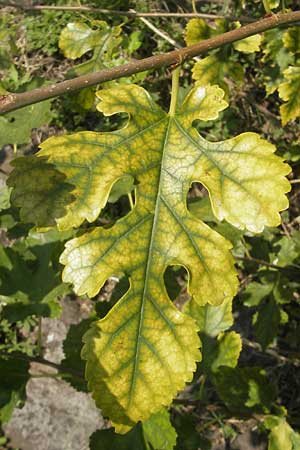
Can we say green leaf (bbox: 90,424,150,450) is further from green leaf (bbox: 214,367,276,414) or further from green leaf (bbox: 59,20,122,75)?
green leaf (bbox: 59,20,122,75)

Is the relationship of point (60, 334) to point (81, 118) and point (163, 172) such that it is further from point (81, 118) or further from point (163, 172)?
point (163, 172)

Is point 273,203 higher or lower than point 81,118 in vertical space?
higher

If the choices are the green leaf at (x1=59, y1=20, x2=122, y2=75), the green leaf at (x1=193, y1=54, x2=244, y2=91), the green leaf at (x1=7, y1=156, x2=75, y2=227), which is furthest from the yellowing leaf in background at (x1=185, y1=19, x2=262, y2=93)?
the green leaf at (x1=7, y1=156, x2=75, y2=227)

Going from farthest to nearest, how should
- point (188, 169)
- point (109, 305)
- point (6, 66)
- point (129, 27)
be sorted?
1. point (129, 27)
2. point (6, 66)
3. point (109, 305)
4. point (188, 169)

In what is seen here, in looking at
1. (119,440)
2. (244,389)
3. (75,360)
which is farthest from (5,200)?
(244,389)

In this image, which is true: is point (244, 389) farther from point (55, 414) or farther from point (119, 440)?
point (55, 414)

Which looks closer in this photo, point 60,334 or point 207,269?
point 207,269

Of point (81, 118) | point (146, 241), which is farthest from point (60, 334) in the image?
point (146, 241)
